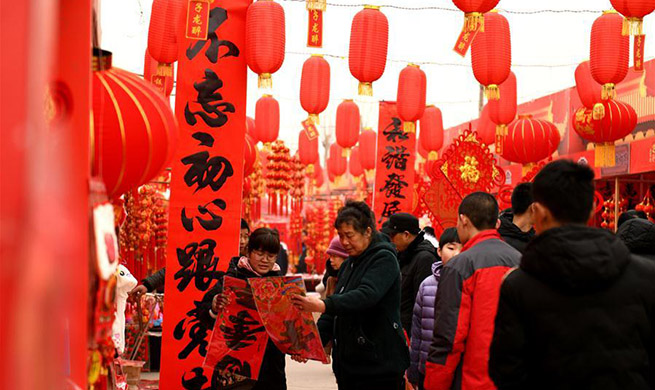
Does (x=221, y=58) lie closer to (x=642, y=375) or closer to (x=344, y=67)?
(x=642, y=375)

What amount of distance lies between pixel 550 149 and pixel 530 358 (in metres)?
11.5

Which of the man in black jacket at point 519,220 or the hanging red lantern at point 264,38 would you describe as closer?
the man in black jacket at point 519,220

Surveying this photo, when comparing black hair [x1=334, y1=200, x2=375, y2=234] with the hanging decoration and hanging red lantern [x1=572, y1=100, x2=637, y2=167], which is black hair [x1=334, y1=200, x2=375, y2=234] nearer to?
hanging red lantern [x1=572, y1=100, x2=637, y2=167]

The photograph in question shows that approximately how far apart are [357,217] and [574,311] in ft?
7.19

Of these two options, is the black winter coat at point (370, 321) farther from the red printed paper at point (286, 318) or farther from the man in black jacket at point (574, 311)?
the man in black jacket at point (574, 311)

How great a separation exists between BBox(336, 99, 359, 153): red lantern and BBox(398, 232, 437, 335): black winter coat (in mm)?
10758

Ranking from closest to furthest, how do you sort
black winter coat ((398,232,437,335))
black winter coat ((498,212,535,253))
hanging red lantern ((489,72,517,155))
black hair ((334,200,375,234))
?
black hair ((334,200,375,234)), black winter coat ((498,212,535,253)), black winter coat ((398,232,437,335)), hanging red lantern ((489,72,517,155))

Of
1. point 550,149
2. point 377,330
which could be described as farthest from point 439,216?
point 377,330

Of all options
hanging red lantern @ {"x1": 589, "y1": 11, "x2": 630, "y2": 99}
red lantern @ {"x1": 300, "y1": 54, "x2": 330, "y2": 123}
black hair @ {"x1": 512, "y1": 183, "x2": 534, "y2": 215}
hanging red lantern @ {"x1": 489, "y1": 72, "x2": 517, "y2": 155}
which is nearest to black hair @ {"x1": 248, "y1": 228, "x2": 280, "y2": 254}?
black hair @ {"x1": 512, "y1": 183, "x2": 534, "y2": 215}

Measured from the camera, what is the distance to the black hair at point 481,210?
4.30m

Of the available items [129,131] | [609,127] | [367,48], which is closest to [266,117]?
[367,48]

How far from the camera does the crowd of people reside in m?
2.84

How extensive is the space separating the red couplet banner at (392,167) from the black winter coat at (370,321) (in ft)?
30.0

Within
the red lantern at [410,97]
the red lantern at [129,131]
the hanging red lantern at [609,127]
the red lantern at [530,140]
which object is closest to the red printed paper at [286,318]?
the red lantern at [129,131]
